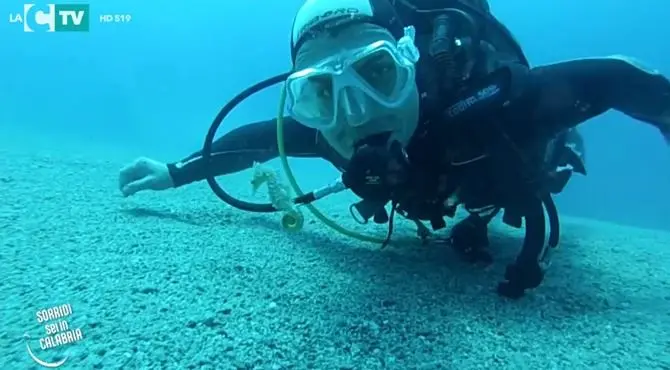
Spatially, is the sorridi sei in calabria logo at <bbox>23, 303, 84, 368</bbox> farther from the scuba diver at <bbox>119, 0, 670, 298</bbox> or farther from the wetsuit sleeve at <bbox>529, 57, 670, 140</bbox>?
the wetsuit sleeve at <bbox>529, 57, 670, 140</bbox>

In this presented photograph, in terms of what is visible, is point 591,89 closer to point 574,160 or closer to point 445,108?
point 445,108

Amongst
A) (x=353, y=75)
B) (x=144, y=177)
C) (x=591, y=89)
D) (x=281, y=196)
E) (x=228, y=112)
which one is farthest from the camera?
(x=144, y=177)

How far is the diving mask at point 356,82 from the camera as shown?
2.29 meters

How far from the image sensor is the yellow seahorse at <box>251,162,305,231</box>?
273cm

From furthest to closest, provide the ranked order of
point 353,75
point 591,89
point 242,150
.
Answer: point 242,150, point 591,89, point 353,75

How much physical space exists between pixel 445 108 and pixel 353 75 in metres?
0.47

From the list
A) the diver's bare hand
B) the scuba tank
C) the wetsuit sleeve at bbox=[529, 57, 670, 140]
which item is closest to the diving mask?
the scuba tank

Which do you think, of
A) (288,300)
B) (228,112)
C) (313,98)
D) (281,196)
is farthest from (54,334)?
(228,112)

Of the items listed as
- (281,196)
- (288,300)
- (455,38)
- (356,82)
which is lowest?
(288,300)

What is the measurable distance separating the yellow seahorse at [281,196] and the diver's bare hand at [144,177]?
1.15m

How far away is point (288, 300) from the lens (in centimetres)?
210

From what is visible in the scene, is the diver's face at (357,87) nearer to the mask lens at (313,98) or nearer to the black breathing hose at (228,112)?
the mask lens at (313,98)

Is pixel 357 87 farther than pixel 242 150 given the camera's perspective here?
No

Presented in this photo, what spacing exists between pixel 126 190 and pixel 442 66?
2.52 metres
